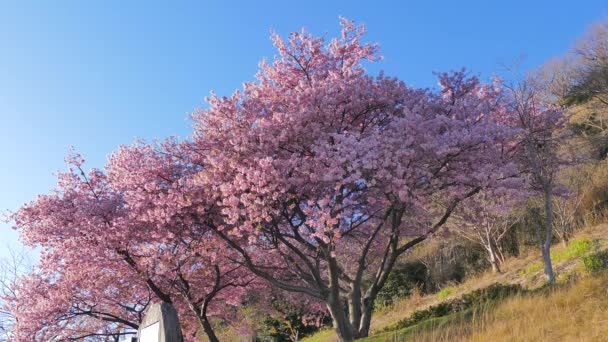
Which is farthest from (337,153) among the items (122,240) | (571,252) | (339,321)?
(571,252)

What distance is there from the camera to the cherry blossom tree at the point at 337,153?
8258 millimetres

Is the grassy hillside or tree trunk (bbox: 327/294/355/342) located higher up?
tree trunk (bbox: 327/294/355/342)

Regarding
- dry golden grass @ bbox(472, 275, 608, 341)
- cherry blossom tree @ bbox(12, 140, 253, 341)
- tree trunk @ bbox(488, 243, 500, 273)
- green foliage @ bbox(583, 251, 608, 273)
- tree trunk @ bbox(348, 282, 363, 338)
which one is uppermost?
cherry blossom tree @ bbox(12, 140, 253, 341)

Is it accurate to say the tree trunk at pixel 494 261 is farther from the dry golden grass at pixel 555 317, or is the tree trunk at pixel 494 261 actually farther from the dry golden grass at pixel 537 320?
the dry golden grass at pixel 555 317

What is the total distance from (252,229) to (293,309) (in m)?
11.8

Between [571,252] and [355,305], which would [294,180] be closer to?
[355,305]

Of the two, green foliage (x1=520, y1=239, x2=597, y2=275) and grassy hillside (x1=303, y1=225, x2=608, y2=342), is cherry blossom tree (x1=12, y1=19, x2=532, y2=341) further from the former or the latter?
green foliage (x1=520, y1=239, x2=597, y2=275)

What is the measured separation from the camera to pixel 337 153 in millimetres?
8047

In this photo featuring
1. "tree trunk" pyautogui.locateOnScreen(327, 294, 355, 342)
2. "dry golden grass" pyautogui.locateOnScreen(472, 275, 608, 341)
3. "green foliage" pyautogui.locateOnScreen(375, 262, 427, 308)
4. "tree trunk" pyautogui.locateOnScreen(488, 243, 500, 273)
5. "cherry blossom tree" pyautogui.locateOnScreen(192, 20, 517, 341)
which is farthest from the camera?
"green foliage" pyautogui.locateOnScreen(375, 262, 427, 308)

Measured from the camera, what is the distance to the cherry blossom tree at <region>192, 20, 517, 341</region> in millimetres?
8258

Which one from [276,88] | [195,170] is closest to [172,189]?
[195,170]

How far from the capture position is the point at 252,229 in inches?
349

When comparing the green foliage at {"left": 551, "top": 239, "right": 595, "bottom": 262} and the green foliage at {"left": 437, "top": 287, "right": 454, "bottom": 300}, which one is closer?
the green foliage at {"left": 551, "top": 239, "right": 595, "bottom": 262}

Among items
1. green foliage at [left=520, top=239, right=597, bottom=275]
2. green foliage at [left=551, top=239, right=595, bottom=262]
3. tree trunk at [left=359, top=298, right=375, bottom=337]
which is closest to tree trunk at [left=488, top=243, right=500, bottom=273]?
green foliage at [left=520, top=239, right=597, bottom=275]
